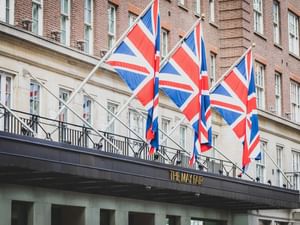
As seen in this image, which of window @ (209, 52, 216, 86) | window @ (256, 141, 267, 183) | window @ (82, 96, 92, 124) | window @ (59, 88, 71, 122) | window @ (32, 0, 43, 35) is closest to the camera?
window @ (32, 0, 43, 35)

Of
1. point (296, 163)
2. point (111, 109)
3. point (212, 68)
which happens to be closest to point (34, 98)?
point (111, 109)

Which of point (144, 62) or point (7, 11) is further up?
point (7, 11)

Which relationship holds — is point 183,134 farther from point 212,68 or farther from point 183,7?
point 183,7

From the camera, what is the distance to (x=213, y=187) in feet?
115

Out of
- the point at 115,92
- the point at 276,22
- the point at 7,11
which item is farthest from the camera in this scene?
the point at 276,22

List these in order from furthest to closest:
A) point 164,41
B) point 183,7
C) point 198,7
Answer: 1. point 198,7
2. point 183,7
3. point 164,41

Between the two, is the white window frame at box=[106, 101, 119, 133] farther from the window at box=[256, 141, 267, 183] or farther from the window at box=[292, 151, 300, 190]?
the window at box=[292, 151, 300, 190]

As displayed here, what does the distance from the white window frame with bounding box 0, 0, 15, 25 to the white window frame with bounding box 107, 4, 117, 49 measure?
6.63m

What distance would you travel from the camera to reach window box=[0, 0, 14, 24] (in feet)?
100

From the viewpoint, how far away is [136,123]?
38188mm

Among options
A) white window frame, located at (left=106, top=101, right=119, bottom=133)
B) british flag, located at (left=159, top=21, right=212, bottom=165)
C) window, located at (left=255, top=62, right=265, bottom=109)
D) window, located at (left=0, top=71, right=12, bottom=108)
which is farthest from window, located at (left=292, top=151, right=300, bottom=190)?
window, located at (left=0, top=71, right=12, bottom=108)

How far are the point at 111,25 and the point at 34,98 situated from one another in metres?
6.84

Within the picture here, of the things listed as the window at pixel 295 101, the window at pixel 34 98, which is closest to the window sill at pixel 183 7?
the window at pixel 34 98

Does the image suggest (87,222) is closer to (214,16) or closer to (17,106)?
(17,106)
